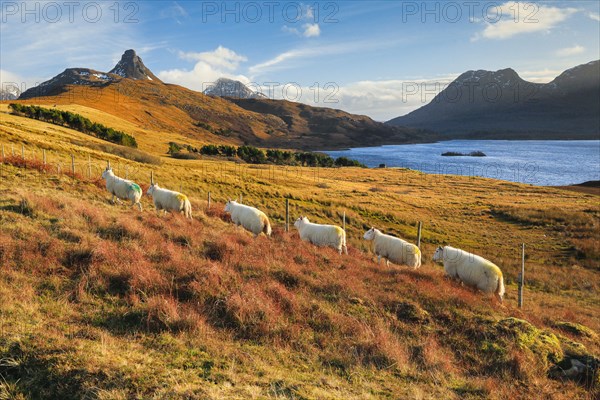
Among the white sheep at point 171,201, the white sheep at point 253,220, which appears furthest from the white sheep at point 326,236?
the white sheep at point 171,201

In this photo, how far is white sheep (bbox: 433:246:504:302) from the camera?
1255 cm

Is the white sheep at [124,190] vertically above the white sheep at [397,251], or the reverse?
the white sheep at [124,190]

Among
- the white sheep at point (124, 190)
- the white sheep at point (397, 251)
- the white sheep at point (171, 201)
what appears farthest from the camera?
the white sheep at point (124, 190)

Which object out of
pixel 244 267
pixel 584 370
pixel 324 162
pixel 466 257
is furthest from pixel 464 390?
pixel 324 162

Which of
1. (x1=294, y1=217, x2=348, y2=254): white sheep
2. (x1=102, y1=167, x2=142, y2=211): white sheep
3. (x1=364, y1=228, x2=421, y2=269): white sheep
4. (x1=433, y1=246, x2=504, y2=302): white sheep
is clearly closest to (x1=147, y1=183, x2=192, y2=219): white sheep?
(x1=102, y1=167, x2=142, y2=211): white sheep

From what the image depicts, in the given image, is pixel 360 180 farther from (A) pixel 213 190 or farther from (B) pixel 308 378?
(B) pixel 308 378

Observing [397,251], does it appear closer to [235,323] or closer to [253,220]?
[253,220]

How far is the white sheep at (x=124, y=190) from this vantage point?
19719 mm

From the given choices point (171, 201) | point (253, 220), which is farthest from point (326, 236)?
point (171, 201)

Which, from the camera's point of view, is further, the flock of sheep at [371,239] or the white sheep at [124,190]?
the white sheep at [124,190]

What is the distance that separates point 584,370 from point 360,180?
65.9m

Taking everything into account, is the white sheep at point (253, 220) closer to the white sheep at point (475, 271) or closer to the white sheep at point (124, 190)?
the white sheep at point (124, 190)

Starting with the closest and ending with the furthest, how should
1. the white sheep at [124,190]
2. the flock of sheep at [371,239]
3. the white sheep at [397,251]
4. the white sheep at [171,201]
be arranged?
the flock of sheep at [371,239], the white sheep at [397,251], the white sheep at [171,201], the white sheep at [124,190]

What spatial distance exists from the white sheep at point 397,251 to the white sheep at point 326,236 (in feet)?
5.44
